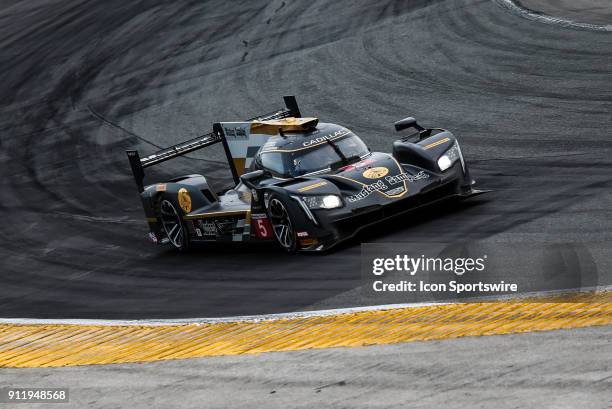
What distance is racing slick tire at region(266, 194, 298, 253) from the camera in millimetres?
14453

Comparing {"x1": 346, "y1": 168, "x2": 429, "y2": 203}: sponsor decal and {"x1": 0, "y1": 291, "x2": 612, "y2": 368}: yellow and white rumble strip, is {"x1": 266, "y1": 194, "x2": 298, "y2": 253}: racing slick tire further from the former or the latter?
{"x1": 0, "y1": 291, "x2": 612, "y2": 368}: yellow and white rumble strip

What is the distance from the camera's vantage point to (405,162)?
15.6 metres

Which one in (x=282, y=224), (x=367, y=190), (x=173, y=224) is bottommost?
(x=173, y=224)

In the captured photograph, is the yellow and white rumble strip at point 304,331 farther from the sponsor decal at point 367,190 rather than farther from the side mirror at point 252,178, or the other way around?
the side mirror at point 252,178

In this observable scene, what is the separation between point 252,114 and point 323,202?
420 inches

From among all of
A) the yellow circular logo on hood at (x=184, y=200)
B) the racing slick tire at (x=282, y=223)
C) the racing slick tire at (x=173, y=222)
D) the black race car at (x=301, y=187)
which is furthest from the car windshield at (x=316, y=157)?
the racing slick tire at (x=173, y=222)

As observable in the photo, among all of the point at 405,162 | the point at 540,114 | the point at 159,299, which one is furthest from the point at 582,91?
the point at 159,299

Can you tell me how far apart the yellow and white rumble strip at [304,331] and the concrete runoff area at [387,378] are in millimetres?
302

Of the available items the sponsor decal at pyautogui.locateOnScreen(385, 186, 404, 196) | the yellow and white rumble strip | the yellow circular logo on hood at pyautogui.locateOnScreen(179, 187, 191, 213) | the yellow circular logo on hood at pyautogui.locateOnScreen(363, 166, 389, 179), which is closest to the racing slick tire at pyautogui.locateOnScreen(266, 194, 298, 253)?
the yellow circular logo on hood at pyautogui.locateOnScreen(363, 166, 389, 179)

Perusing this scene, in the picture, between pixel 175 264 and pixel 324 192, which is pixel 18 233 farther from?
pixel 324 192

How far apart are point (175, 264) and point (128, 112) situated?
1191cm

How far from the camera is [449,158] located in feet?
50.3

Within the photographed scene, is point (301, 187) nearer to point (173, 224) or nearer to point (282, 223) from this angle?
point (282, 223)

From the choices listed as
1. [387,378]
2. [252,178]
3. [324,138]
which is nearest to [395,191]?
[324,138]
